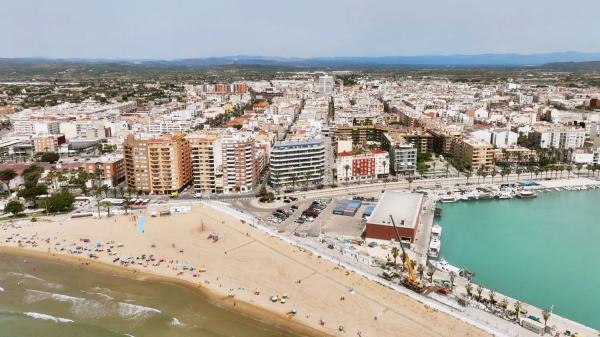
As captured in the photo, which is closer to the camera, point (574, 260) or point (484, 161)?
point (574, 260)

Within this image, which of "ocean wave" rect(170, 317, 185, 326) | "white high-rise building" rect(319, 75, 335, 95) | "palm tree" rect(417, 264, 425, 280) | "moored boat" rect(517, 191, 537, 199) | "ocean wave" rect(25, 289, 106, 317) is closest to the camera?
"ocean wave" rect(170, 317, 185, 326)

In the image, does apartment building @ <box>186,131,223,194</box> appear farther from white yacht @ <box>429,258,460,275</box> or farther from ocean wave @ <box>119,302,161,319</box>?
white yacht @ <box>429,258,460,275</box>

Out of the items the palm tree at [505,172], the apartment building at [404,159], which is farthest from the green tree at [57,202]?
the palm tree at [505,172]

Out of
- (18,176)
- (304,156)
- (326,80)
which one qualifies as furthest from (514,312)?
(326,80)

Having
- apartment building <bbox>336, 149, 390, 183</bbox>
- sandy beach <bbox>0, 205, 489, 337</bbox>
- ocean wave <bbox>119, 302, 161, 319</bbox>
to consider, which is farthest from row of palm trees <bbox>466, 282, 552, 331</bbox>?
apartment building <bbox>336, 149, 390, 183</bbox>

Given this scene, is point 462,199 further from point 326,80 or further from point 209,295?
point 326,80

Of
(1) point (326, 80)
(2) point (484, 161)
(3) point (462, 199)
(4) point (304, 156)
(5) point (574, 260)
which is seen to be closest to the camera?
(5) point (574, 260)
